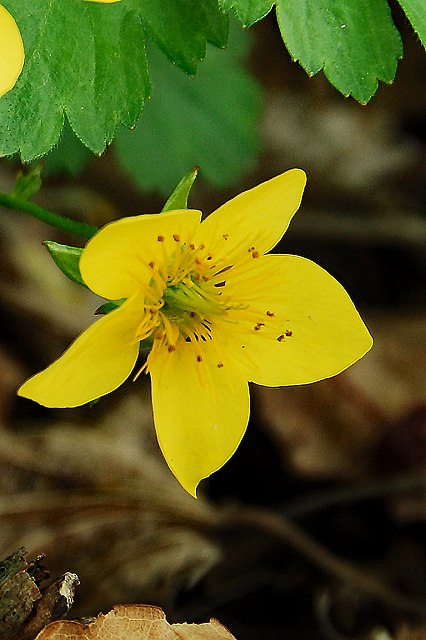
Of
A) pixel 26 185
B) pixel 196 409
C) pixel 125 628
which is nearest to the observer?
pixel 125 628

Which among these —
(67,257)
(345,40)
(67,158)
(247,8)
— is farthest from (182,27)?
(67,158)

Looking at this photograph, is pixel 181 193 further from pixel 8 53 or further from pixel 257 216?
pixel 8 53

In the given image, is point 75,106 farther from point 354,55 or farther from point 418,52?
point 418,52

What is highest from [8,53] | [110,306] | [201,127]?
[8,53]

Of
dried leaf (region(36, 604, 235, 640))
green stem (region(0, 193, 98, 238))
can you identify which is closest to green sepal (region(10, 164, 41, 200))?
green stem (region(0, 193, 98, 238))

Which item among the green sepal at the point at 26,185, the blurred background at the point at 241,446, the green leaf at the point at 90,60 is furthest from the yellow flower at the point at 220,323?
the blurred background at the point at 241,446

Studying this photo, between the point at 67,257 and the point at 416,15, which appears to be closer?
the point at 67,257

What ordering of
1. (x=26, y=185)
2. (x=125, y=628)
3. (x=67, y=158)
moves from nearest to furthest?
(x=125, y=628)
(x=26, y=185)
(x=67, y=158)

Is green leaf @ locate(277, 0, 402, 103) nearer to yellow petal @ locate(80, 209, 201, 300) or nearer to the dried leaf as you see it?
yellow petal @ locate(80, 209, 201, 300)

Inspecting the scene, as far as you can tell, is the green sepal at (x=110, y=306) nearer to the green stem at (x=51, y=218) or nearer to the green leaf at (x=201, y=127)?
the green stem at (x=51, y=218)
